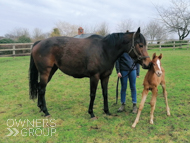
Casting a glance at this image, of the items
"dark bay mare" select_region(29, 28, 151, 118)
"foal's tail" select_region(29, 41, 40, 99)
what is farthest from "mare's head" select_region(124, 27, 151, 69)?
"foal's tail" select_region(29, 41, 40, 99)

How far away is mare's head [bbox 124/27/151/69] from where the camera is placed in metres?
3.00

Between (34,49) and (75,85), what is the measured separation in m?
2.84

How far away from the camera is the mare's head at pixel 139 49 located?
9.86ft

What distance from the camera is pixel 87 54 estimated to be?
3.40 m

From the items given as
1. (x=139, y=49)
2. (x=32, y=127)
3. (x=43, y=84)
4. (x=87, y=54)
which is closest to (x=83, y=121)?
(x=32, y=127)

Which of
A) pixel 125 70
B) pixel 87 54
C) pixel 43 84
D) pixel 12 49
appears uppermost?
pixel 12 49

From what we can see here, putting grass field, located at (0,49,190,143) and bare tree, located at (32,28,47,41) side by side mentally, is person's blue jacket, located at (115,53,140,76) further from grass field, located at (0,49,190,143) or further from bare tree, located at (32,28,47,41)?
bare tree, located at (32,28,47,41)

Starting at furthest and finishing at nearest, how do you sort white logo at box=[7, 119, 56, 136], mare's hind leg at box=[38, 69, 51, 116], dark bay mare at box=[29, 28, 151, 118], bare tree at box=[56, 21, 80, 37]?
bare tree at box=[56, 21, 80, 37] < mare's hind leg at box=[38, 69, 51, 116] < dark bay mare at box=[29, 28, 151, 118] < white logo at box=[7, 119, 56, 136]

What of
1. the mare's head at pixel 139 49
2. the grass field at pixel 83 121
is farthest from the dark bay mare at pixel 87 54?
the grass field at pixel 83 121

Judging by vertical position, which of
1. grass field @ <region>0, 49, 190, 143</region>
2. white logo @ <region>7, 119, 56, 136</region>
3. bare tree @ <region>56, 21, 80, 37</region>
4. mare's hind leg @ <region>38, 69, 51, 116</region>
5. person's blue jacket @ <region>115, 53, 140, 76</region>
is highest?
bare tree @ <region>56, 21, 80, 37</region>

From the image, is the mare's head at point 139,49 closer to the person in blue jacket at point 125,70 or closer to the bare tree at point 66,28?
the person in blue jacket at point 125,70

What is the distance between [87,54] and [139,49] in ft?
3.82

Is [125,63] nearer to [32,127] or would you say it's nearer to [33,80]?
[33,80]

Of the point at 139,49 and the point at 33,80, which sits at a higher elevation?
the point at 139,49
